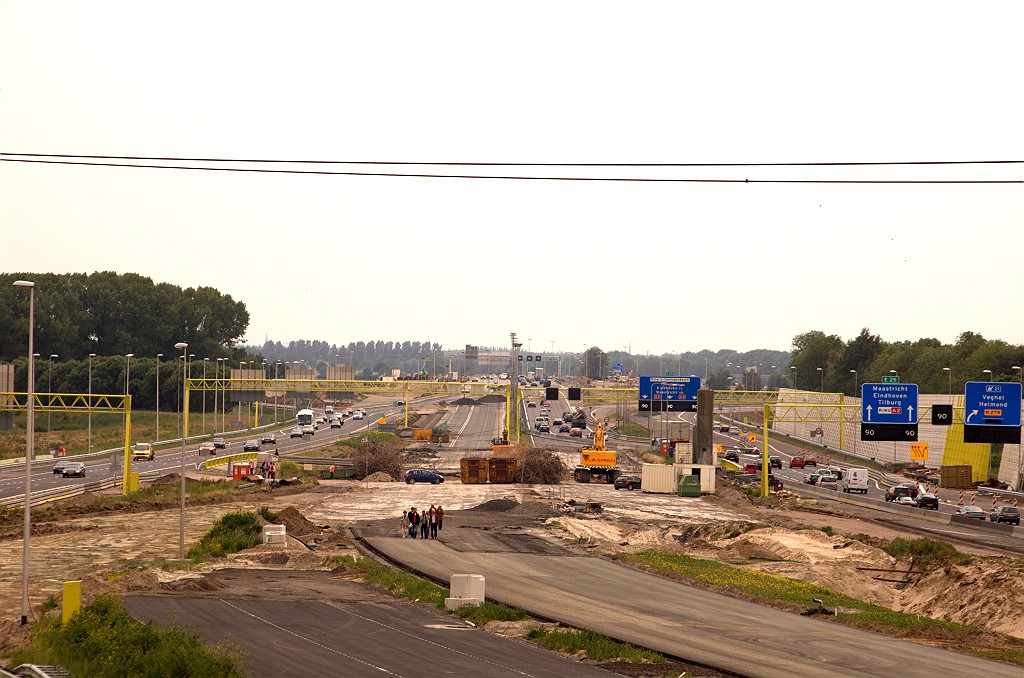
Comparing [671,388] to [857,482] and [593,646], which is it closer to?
[857,482]

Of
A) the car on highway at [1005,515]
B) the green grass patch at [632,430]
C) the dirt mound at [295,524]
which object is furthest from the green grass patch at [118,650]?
the green grass patch at [632,430]

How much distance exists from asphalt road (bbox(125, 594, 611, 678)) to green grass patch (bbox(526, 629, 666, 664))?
67 centimetres

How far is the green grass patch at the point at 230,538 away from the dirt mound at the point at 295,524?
250 cm

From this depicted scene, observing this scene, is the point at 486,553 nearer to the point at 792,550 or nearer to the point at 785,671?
the point at 792,550

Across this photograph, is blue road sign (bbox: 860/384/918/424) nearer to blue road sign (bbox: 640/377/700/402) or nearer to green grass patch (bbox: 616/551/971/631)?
green grass patch (bbox: 616/551/971/631)

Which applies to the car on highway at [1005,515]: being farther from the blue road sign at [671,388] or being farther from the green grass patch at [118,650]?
the green grass patch at [118,650]

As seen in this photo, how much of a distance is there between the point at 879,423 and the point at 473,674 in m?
52.9

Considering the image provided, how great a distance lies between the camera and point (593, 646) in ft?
102

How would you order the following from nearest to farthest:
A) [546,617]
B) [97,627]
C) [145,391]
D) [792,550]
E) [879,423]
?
[97,627]
[546,617]
[792,550]
[879,423]
[145,391]

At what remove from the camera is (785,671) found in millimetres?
28875

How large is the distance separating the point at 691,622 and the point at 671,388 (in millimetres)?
66040

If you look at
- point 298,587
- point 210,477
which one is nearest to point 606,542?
point 298,587

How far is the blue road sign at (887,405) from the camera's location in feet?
238

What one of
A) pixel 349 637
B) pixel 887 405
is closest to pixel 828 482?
pixel 887 405
